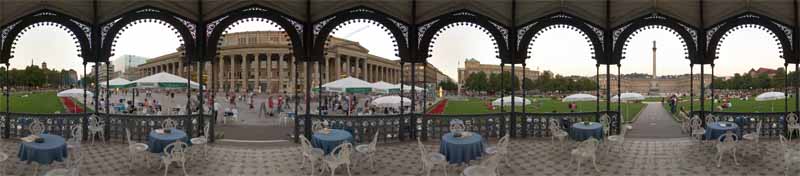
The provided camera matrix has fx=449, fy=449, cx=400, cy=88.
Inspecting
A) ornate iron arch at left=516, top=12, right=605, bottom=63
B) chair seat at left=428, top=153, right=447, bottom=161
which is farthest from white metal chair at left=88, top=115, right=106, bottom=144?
ornate iron arch at left=516, top=12, right=605, bottom=63

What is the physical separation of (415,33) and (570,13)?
13.2 feet

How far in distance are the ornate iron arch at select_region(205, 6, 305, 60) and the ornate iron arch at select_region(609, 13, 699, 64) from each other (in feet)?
26.7

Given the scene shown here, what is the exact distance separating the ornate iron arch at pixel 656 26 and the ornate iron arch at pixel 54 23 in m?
13.2

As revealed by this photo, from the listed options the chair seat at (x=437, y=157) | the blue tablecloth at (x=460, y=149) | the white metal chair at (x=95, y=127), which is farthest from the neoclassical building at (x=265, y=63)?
the chair seat at (x=437, y=157)

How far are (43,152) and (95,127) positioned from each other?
143 inches

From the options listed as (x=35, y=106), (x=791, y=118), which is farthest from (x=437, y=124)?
(x=35, y=106)

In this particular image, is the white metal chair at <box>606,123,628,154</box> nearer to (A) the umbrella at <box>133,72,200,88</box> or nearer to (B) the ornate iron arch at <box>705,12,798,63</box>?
(B) the ornate iron arch at <box>705,12,798,63</box>

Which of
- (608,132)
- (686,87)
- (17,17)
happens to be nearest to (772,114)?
(608,132)

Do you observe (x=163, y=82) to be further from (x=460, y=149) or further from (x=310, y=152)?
(x=460, y=149)

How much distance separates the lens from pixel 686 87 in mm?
126250

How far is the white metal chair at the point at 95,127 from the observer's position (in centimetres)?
1075

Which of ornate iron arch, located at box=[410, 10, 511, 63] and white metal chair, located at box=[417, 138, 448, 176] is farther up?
ornate iron arch, located at box=[410, 10, 511, 63]

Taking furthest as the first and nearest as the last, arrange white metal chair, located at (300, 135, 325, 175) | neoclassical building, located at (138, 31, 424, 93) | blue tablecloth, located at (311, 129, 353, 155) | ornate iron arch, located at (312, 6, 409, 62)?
neoclassical building, located at (138, 31, 424, 93), ornate iron arch, located at (312, 6, 409, 62), blue tablecloth, located at (311, 129, 353, 155), white metal chair, located at (300, 135, 325, 175)

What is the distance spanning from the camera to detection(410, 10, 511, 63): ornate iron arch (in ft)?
37.0
